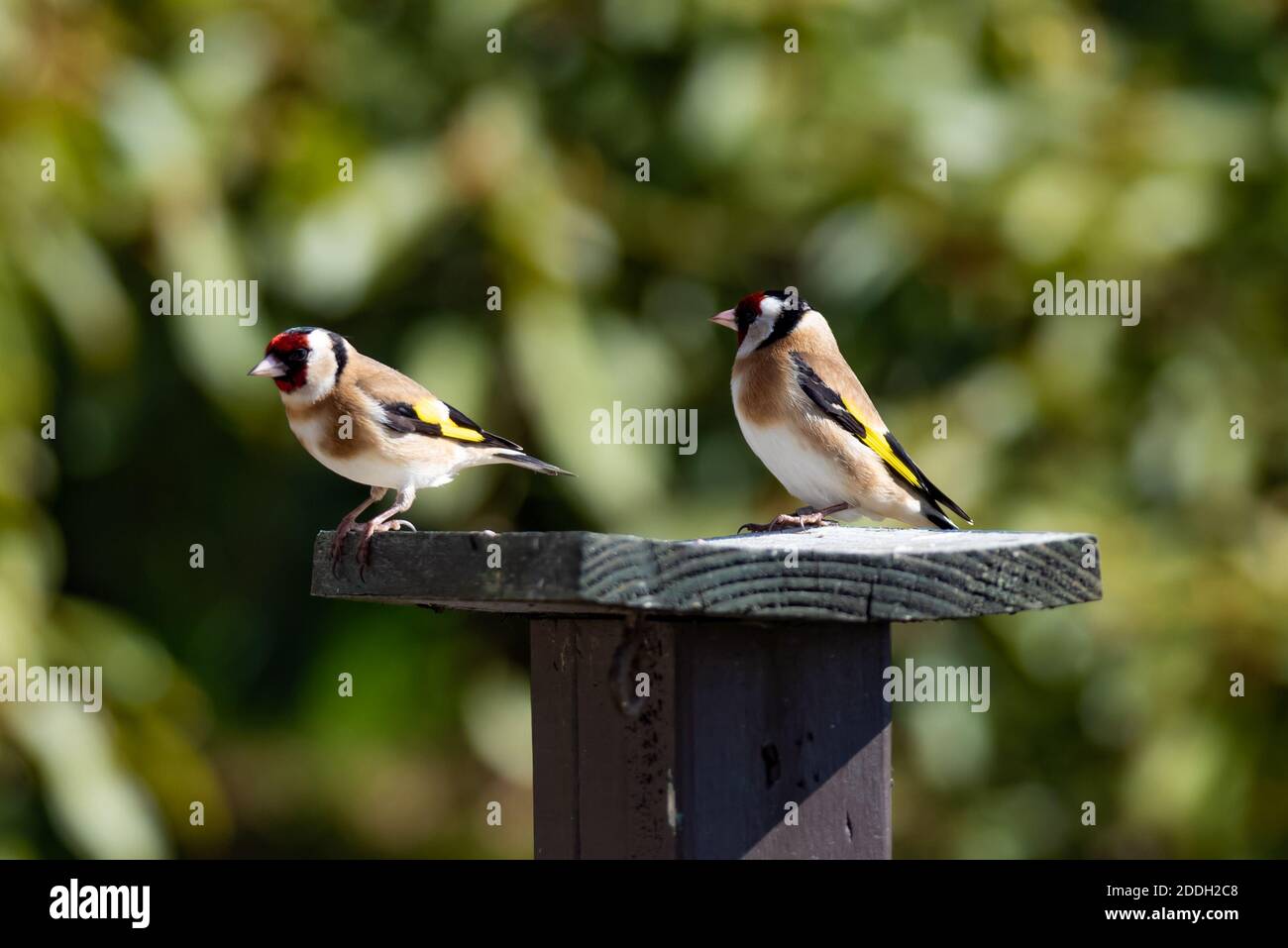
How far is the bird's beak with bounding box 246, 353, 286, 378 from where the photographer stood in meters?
3.90

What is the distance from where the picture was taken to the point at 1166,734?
6281 mm

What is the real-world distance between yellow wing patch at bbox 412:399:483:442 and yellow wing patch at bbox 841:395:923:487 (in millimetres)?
1187

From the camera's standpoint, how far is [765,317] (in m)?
4.83

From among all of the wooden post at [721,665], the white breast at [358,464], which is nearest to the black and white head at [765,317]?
the white breast at [358,464]

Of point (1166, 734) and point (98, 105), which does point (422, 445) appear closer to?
point (98, 105)

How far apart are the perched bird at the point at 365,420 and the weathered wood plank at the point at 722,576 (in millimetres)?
677

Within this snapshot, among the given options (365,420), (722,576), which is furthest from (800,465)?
(722,576)

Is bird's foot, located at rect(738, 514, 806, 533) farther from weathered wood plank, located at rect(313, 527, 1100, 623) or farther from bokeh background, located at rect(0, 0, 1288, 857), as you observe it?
bokeh background, located at rect(0, 0, 1288, 857)

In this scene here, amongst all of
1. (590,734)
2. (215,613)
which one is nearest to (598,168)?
(215,613)

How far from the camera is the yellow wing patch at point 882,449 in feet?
15.4

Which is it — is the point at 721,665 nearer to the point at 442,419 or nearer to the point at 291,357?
the point at 442,419

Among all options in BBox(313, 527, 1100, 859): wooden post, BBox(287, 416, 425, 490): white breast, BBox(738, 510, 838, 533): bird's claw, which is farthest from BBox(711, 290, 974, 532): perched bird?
BBox(313, 527, 1100, 859): wooden post

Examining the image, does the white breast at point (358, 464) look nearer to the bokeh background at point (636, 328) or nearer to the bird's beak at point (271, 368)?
the bird's beak at point (271, 368)

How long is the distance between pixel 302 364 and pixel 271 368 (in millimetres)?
130
